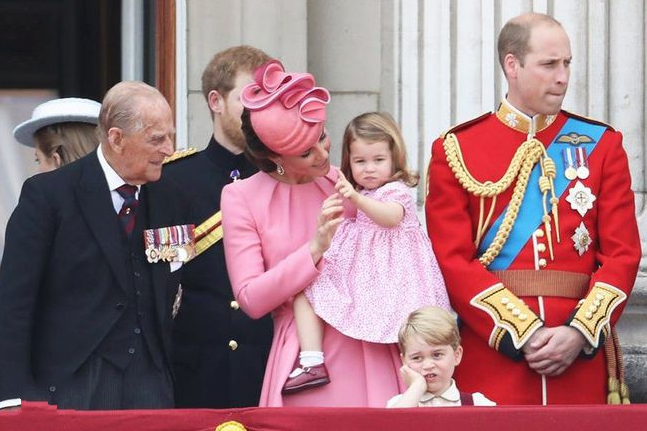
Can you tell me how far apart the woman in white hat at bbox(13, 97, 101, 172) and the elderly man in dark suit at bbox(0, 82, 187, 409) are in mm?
505

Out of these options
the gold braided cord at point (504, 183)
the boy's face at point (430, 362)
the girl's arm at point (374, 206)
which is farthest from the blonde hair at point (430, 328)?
the gold braided cord at point (504, 183)

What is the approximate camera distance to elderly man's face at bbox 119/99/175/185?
6152 millimetres

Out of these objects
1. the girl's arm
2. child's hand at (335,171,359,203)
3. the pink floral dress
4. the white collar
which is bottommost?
the pink floral dress

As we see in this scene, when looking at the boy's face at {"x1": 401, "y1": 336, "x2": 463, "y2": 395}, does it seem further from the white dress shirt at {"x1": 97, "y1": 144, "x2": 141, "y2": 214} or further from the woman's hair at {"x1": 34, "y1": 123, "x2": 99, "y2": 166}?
the woman's hair at {"x1": 34, "y1": 123, "x2": 99, "y2": 166}

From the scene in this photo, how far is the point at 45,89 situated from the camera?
8.65 metres

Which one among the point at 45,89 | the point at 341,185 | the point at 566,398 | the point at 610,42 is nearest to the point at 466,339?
the point at 566,398

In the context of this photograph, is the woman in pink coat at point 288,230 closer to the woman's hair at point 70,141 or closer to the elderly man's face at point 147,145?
the elderly man's face at point 147,145

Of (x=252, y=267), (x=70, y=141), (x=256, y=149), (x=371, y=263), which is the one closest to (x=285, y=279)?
(x=252, y=267)

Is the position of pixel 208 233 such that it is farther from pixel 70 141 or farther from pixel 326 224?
pixel 326 224

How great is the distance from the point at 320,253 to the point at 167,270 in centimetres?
49

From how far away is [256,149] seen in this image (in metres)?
6.19

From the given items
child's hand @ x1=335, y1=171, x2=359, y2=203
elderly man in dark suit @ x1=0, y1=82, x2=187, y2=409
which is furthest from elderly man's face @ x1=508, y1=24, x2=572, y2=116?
elderly man in dark suit @ x1=0, y1=82, x2=187, y2=409

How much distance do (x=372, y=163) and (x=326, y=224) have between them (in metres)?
0.31

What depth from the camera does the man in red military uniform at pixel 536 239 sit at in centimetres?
633
